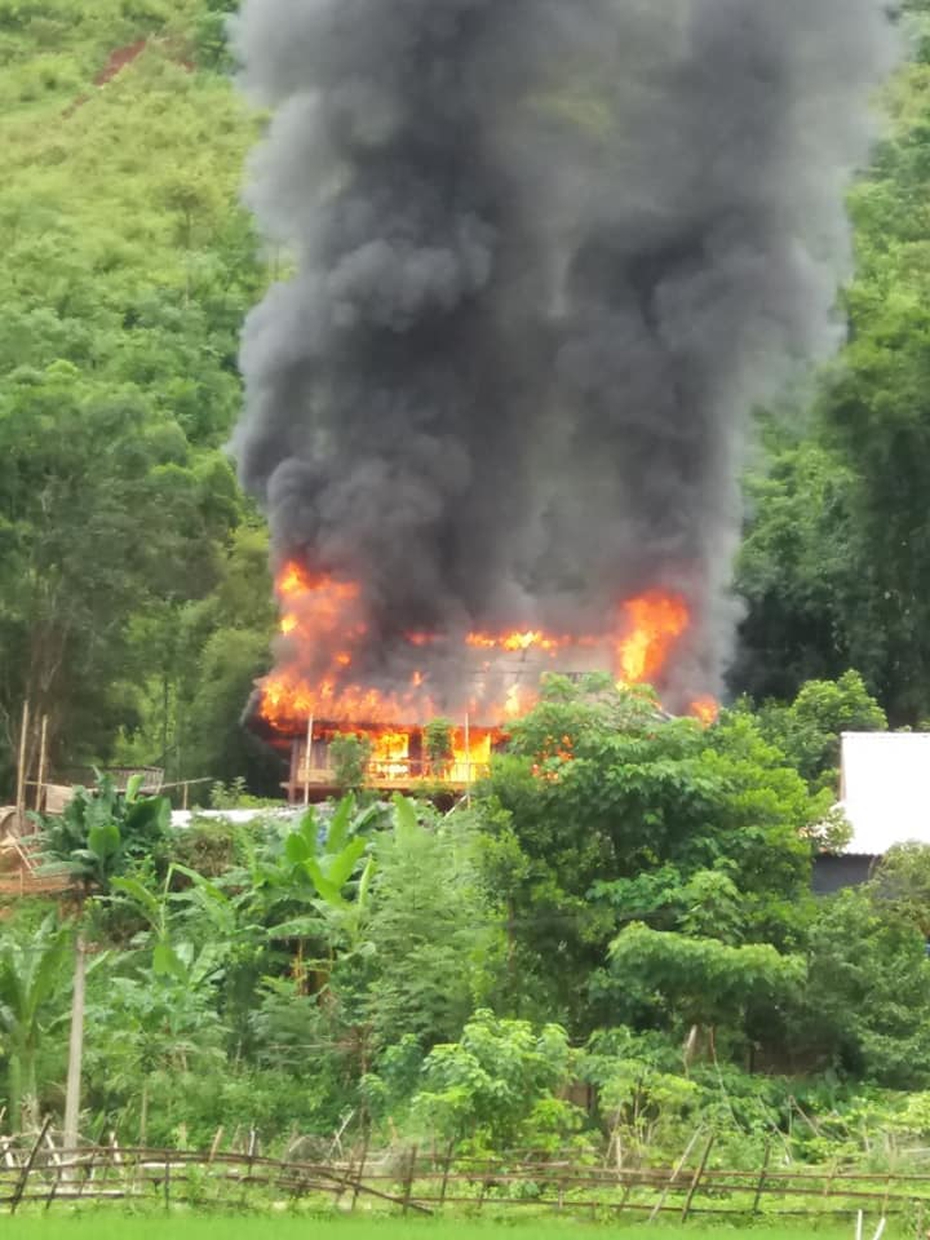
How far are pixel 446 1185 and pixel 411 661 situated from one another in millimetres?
22525

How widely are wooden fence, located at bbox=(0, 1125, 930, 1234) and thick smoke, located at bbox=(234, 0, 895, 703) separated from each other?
75.2 ft

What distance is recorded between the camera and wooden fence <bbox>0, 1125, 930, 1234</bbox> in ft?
62.8

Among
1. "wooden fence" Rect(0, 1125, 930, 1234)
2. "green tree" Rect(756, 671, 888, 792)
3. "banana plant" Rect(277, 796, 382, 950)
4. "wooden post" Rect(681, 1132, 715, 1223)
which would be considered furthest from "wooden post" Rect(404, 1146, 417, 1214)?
"green tree" Rect(756, 671, 888, 792)

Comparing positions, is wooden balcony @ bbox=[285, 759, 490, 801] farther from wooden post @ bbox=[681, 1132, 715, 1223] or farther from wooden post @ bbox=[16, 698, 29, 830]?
wooden post @ bbox=[681, 1132, 715, 1223]

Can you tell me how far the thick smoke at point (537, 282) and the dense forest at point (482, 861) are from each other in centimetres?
267

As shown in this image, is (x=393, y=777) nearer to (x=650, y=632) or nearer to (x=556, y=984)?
(x=650, y=632)

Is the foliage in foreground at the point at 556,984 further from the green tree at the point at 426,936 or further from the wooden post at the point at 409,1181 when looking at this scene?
the wooden post at the point at 409,1181

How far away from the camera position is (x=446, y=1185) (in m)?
19.7

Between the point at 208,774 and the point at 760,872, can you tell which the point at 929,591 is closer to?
the point at 208,774

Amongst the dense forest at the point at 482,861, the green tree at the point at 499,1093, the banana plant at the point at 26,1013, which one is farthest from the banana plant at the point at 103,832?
the green tree at the point at 499,1093

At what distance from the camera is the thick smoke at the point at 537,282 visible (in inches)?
1756

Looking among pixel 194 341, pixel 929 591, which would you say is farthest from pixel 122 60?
pixel 929 591

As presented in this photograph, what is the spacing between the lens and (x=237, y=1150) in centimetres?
2227

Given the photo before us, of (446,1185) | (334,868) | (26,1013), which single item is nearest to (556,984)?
(334,868)
